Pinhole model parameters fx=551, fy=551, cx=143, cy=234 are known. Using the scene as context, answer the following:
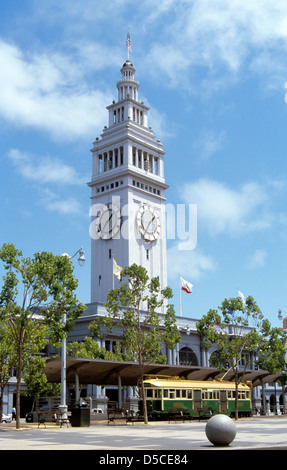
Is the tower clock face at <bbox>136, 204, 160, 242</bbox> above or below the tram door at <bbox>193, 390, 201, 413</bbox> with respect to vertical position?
above

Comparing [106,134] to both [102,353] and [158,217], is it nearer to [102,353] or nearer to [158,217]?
[158,217]

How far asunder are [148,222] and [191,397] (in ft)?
177

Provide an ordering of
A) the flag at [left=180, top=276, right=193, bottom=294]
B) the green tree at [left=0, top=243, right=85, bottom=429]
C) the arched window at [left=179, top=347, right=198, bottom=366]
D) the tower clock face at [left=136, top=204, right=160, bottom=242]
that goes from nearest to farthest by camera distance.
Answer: the green tree at [left=0, top=243, right=85, bottom=429], the flag at [left=180, top=276, right=193, bottom=294], the arched window at [left=179, top=347, right=198, bottom=366], the tower clock face at [left=136, top=204, right=160, bottom=242]

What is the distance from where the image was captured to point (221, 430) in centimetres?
1756

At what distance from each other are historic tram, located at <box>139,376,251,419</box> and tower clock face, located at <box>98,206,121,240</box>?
150 ft

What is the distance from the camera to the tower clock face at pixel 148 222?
9512 cm

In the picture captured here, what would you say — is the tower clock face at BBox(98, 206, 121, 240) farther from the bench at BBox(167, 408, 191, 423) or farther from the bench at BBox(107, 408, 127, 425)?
the bench at BBox(167, 408, 191, 423)

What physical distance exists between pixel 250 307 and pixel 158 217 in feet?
169

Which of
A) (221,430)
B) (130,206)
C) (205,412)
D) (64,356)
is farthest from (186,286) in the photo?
(221,430)

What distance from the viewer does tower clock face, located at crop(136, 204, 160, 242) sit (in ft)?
312

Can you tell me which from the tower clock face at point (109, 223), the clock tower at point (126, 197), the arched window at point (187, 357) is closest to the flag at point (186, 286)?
the arched window at point (187, 357)

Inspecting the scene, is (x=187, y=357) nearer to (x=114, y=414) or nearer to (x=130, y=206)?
(x=130, y=206)

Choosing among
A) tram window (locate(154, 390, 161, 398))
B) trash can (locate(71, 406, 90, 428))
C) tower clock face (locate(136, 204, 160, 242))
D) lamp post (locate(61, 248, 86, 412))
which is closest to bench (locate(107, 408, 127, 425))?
tram window (locate(154, 390, 161, 398))
